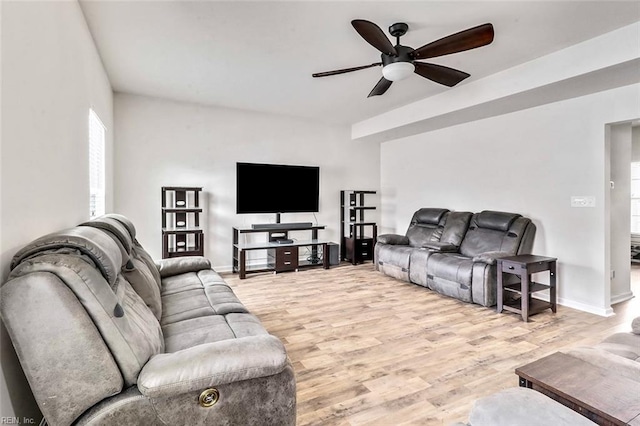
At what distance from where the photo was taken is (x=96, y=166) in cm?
344

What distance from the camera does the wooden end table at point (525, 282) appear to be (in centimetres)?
322

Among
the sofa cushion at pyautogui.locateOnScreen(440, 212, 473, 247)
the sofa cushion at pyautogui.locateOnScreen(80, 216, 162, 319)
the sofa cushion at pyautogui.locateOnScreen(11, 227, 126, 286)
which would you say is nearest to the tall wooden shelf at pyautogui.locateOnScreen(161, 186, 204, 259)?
the sofa cushion at pyautogui.locateOnScreen(80, 216, 162, 319)

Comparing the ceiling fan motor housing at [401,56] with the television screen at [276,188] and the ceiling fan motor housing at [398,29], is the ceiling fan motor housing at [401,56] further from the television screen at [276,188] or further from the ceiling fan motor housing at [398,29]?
the television screen at [276,188]

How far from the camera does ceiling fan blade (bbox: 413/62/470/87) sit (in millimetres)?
2775

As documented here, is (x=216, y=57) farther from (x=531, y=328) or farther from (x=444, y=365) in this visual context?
(x=531, y=328)

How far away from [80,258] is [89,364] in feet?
1.19

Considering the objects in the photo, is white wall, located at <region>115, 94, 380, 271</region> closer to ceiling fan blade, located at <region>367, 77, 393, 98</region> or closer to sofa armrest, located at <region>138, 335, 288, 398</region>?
ceiling fan blade, located at <region>367, 77, 393, 98</region>

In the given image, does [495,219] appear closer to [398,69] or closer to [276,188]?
[398,69]

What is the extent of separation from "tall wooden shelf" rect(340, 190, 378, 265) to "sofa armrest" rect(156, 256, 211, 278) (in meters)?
3.11

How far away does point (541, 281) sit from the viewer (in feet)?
13.0

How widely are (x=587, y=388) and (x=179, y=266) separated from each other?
300 cm

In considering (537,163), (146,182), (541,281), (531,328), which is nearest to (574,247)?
(541,281)

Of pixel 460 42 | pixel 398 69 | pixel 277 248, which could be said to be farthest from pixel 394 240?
pixel 460 42

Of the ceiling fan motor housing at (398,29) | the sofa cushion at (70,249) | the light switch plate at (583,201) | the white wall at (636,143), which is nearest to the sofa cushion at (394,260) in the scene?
the light switch plate at (583,201)
